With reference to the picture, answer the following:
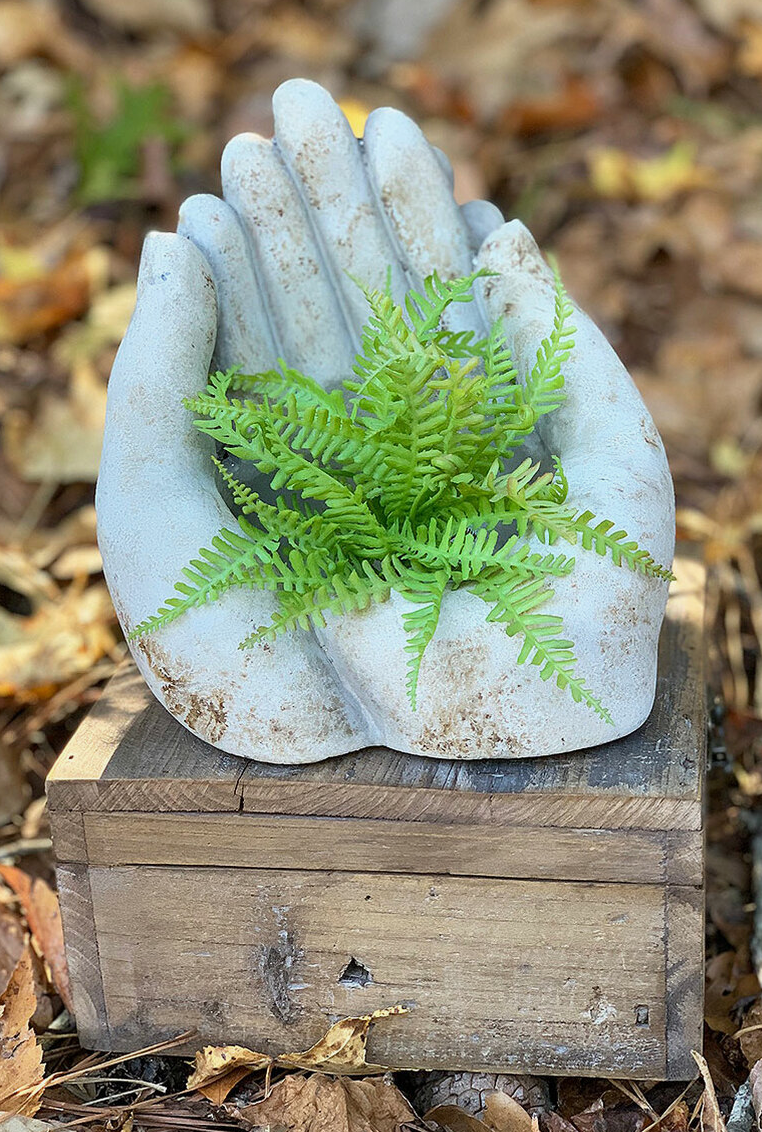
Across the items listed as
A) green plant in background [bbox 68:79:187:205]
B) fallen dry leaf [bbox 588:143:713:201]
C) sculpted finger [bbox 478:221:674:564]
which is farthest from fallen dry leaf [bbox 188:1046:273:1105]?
fallen dry leaf [bbox 588:143:713:201]

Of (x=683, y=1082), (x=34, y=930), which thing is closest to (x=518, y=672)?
(x=683, y=1082)

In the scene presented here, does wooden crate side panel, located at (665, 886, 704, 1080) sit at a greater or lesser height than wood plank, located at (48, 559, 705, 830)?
lesser

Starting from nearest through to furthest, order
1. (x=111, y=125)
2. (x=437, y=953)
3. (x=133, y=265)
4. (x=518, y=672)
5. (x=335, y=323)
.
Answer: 1. (x=518, y=672)
2. (x=437, y=953)
3. (x=335, y=323)
4. (x=133, y=265)
5. (x=111, y=125)

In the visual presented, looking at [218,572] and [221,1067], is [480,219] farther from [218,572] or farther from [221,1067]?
[221,1067]

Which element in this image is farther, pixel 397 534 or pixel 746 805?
pixel 746 805

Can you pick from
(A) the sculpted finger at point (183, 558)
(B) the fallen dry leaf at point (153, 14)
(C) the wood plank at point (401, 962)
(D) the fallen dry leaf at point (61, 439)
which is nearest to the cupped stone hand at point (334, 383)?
(A) the sculpted finger at point (183, 558)

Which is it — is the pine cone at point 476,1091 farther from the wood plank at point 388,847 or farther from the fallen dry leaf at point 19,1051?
the fallen dry leaf at point 19,1051

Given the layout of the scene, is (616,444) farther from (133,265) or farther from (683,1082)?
(133,265)

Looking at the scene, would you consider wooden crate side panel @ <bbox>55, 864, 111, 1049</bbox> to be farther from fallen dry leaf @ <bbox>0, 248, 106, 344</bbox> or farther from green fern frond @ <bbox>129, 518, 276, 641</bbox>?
fallen dry leaf @ <bbox>0, 248, 106, 344</bbox>
